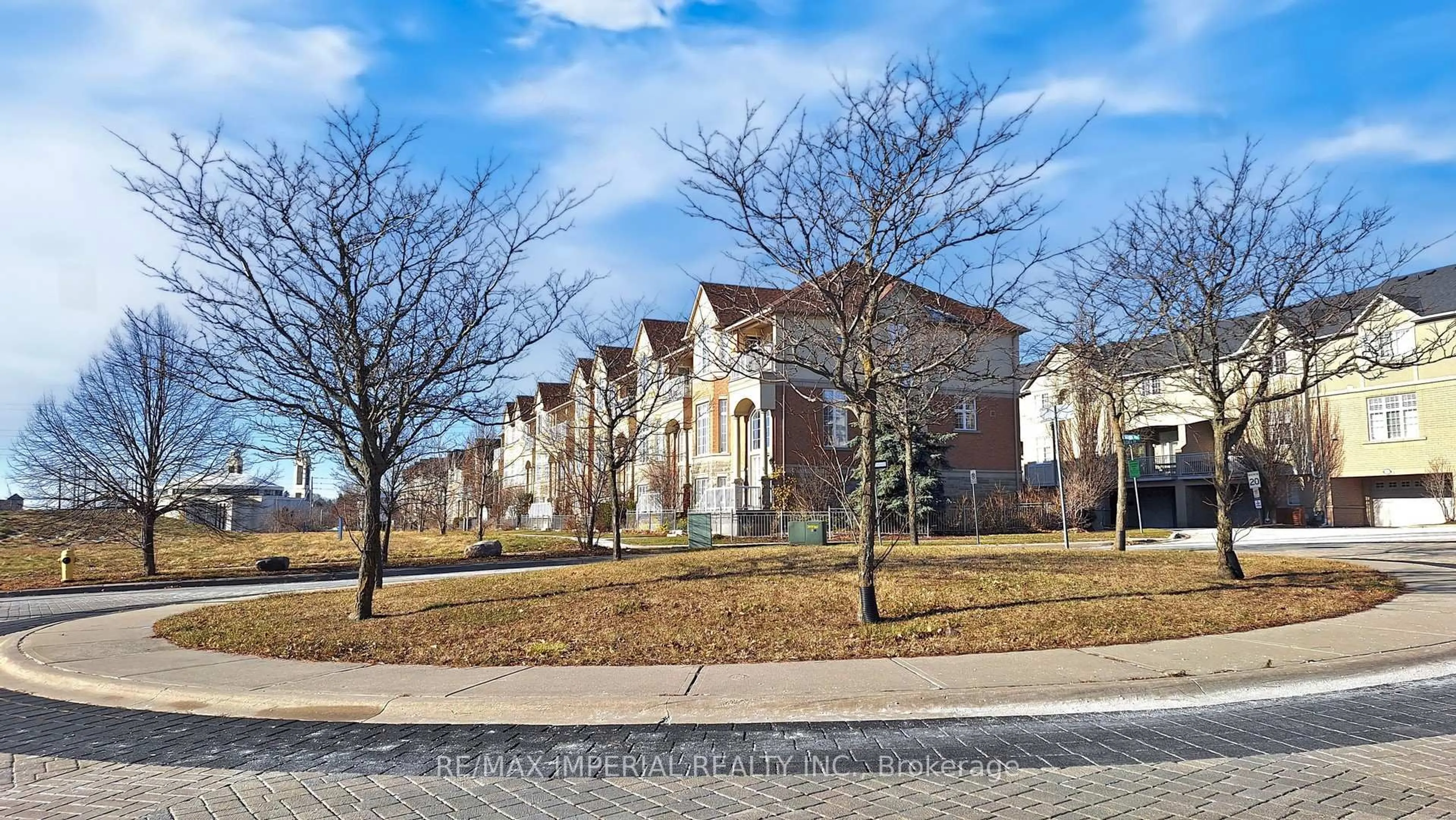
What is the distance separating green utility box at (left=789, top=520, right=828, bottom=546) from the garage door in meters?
30.4

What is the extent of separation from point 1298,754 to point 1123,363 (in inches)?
484

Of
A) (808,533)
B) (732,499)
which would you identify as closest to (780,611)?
(808,533)

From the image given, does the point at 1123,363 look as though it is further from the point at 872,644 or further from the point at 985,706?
the point at 985,706

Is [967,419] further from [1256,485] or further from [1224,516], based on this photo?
[1224,516]

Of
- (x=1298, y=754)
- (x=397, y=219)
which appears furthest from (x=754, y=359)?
(x=1298, y=754)

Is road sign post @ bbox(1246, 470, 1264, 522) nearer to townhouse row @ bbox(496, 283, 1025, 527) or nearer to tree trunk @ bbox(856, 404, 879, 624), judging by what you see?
townhouse row @ bbox(496, 283, 1025, 527)

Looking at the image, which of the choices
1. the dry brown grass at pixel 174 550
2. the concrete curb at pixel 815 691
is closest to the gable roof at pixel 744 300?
the concrete curb at pixel 815 691

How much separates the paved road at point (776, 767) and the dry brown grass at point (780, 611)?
96.0 inches

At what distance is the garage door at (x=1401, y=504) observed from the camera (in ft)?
130

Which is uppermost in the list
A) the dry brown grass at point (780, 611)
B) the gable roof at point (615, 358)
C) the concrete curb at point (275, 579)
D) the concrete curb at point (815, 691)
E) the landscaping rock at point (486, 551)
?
the gable roof at point (615, 358)

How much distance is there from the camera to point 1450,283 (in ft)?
128

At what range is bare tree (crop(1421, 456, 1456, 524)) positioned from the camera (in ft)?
124

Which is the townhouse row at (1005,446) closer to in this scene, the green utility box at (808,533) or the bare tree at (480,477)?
the bare tree at (480,477)

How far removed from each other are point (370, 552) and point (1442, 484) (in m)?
43.3
